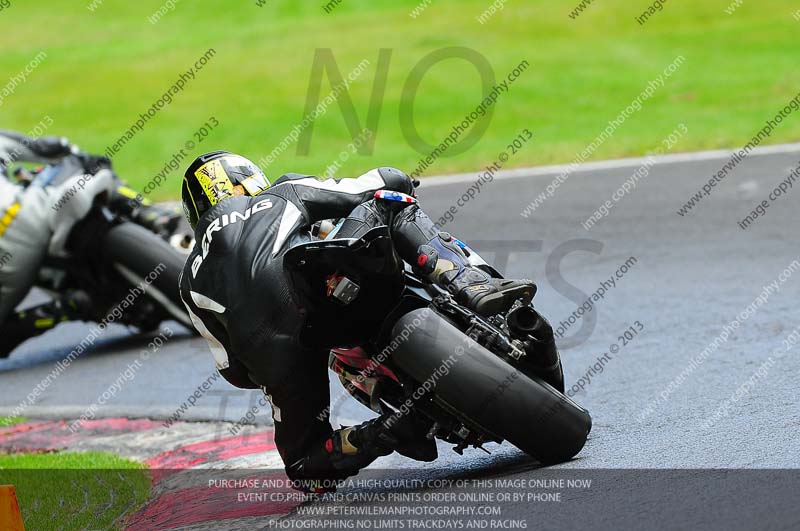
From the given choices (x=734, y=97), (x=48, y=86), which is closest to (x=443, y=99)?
(x=734, y=97)

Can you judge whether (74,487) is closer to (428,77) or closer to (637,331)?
(637,331)

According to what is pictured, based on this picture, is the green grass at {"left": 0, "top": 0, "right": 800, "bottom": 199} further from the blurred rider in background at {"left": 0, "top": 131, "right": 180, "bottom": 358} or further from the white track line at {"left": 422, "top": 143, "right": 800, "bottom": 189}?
the blurred rider in background at {"left": 0, "top": 131, "right": 180, "bottom": 358}

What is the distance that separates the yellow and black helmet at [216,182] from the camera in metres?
5.33

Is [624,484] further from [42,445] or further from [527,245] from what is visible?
[527,245]

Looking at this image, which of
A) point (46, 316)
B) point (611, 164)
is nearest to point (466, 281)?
point (46, 316)

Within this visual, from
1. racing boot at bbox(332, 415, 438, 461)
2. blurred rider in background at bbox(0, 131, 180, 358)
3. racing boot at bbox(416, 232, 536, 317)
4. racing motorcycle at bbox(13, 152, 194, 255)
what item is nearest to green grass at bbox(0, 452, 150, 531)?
racing boot at bbox(332, 415, 438, 461)

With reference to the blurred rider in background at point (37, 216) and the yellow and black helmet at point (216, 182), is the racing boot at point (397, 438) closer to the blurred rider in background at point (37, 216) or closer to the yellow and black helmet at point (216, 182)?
the yellow and black helmet at point (216, 182)

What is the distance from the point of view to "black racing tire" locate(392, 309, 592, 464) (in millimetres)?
4637

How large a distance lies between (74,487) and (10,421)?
2143 mm

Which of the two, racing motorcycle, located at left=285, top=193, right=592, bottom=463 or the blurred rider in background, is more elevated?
racing motorcycle, located at left=285, top=193, right=592, bottom=463

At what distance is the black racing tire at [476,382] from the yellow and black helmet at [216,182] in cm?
111

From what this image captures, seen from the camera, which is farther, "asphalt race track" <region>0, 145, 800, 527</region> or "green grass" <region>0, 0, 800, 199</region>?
"green grass" <region>0, 0, 800, 199</region>

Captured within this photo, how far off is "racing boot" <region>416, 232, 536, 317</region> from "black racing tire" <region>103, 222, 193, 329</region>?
4298 millimetres

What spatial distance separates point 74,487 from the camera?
20.7 feet
